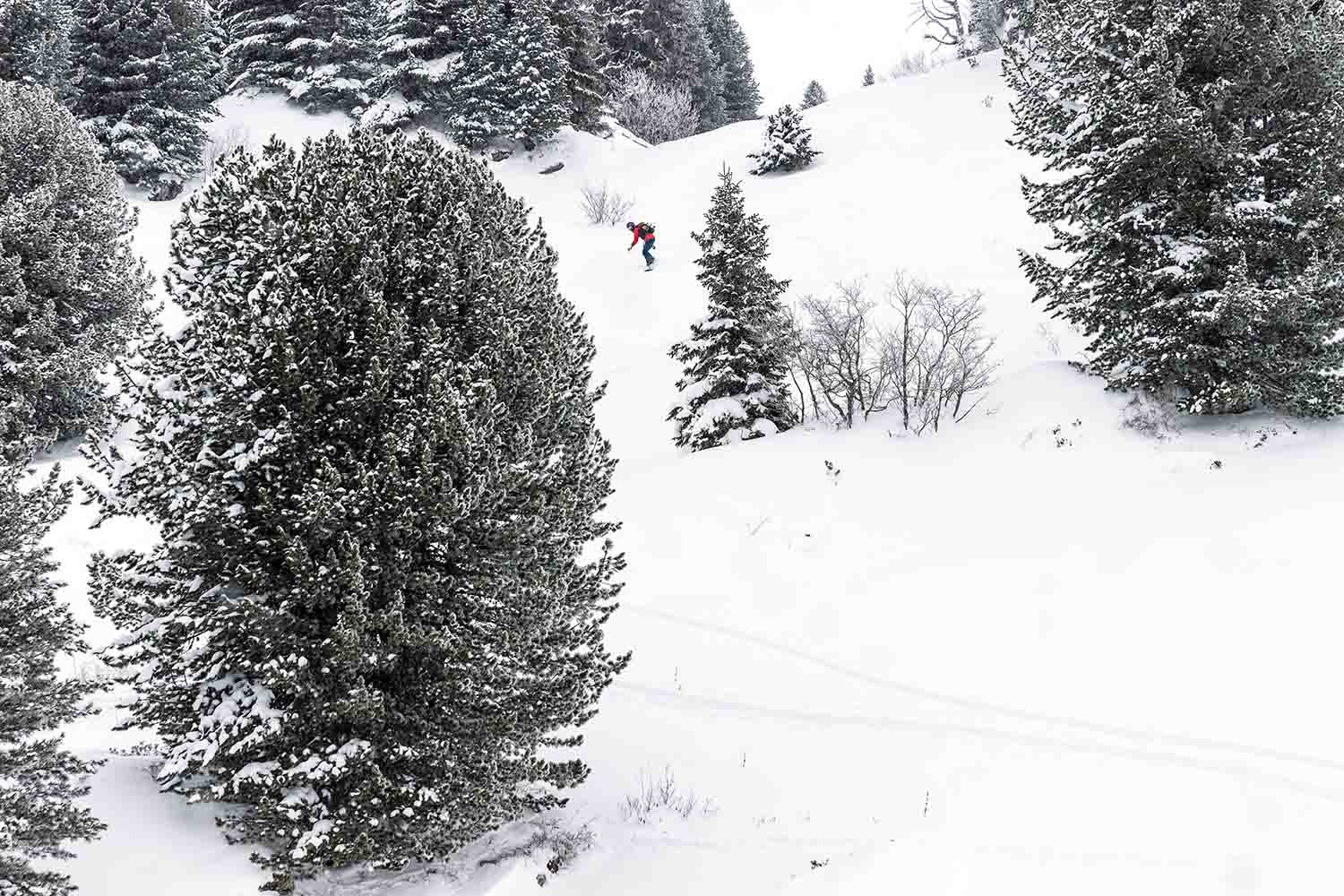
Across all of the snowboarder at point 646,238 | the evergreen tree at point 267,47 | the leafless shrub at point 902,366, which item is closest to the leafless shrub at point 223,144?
the evergreen tree at point 267,47

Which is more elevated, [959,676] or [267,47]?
[267,47]

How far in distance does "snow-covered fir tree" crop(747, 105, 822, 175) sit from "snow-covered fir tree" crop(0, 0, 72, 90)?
22.4 metres

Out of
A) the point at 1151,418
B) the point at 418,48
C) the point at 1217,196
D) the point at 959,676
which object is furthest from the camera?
the point at 418,48

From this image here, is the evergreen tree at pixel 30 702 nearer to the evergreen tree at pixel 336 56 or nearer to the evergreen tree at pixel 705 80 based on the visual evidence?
the evergreen tree at pixel 336 56

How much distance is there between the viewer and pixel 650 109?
43625 millimetres

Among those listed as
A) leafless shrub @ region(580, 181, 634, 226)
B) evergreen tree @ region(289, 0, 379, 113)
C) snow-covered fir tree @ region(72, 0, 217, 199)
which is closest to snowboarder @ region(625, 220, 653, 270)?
leafless shrub @ region(580, 181, 634, 226)

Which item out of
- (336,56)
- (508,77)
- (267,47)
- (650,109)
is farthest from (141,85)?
(650,109)

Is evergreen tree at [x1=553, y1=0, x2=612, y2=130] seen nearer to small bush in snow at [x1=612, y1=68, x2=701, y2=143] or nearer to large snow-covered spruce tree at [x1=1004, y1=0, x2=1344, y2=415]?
small bush in snow at [x1=612, y1=68, x2=701, y2=143]

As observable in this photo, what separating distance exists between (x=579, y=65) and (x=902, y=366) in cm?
2779

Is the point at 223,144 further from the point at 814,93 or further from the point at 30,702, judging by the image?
the point at 814,93

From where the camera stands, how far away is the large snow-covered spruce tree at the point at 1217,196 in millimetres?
11008

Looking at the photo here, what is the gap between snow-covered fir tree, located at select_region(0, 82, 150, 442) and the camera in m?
14.3

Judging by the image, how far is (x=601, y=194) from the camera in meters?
30.3

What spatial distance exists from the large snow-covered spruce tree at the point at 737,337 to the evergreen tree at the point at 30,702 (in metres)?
11.1
